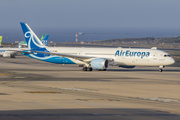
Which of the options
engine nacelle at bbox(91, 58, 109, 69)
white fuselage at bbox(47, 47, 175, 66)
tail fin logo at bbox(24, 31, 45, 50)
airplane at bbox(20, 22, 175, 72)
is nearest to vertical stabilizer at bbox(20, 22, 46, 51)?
tail fin logo at bbox(24, 31, 45, 50)

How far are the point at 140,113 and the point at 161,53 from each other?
37.1 metres

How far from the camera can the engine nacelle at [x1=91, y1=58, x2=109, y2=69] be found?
53.1 metres

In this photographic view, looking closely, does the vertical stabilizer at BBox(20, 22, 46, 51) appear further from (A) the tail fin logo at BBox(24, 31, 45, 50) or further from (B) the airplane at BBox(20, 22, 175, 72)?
(B) the airplane at BBox(20, 22, 175, 72)

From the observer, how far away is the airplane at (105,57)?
54.6 metres

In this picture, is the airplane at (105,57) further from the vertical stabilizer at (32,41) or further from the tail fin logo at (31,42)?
the tail fin logo at (31,42)

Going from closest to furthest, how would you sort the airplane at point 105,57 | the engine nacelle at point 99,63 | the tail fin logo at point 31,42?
1. the engine nacelle at point 99,63
2. the airplane at point 105,57
3. the tail fin logo at point 31,42

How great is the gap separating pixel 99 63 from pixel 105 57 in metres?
3.60

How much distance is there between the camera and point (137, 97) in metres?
26.7

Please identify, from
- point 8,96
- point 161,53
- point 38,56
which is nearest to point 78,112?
point 8,96

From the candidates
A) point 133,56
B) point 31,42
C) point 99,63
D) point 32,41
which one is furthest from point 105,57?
point 31,42

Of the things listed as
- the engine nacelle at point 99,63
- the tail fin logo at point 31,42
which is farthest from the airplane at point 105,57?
the tail fin logo at point 31,42

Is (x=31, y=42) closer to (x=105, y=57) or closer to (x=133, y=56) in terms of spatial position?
(x=105, y=57)

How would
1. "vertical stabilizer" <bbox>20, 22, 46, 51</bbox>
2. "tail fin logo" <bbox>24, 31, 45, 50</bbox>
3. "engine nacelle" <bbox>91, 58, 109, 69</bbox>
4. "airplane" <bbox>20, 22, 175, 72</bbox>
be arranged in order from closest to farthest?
"engine nacelle" <bbox>91, 58, 109, 69</bbox>
"airplane" <bbox>20, 22, 175, 72</bbox>
"vertical stabilizer" <bbox>20, 22, 46, 51</bbox>
"tail fin logo" <bbox>24, 31, 45, 50</bbox>

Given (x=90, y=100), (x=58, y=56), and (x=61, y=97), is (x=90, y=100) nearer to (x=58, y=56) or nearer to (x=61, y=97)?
(x=61, y=97)
